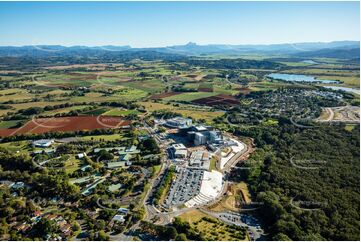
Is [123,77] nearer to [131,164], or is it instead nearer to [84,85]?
[84,85]

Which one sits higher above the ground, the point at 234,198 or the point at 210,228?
the point at 210,228

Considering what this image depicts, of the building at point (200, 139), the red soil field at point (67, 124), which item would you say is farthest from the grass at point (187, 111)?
the building at point (200, 139)

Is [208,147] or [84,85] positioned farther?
[84,85]

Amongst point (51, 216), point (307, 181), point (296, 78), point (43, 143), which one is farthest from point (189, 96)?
point (51, 216)

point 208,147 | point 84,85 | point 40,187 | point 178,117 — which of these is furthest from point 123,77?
point 40,187

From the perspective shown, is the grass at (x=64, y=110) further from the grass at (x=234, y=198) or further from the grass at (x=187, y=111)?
the grass at (x=234, y=198)

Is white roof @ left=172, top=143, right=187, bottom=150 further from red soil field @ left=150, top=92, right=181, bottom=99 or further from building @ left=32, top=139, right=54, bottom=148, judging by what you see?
red soil field @ left=150, top=92, right=181, bottom=99

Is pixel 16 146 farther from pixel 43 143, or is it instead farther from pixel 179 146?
pixel 179 146
